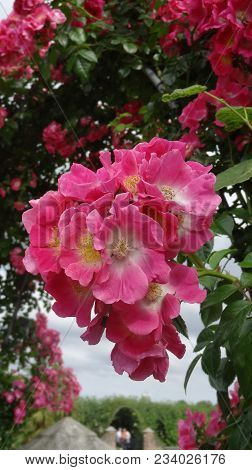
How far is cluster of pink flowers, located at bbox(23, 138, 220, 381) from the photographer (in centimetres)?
54

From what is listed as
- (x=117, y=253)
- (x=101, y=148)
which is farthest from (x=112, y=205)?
(x=101, y=148)

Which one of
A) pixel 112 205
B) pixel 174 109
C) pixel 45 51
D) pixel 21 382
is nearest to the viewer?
pixel 112 205

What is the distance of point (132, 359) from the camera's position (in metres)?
0.59

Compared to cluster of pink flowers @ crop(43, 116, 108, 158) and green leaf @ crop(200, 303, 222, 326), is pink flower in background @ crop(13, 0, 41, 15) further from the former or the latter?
green leaf @ crop(200, 303, 222, 326)

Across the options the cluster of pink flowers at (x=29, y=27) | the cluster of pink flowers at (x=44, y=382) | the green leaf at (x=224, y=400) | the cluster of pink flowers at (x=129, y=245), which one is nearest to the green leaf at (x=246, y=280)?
the cluster of pink flowers at (x=129, y=245)

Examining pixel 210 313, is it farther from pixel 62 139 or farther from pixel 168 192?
pixel 62 139

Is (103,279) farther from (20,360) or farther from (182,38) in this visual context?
(20,360)

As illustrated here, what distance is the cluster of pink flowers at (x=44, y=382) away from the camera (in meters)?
4.48

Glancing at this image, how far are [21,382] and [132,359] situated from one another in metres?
4.17

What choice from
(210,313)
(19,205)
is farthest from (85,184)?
(19,205)

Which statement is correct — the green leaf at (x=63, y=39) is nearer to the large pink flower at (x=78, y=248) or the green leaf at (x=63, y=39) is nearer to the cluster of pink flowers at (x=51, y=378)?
the large pink flower at (x=78, y=248)

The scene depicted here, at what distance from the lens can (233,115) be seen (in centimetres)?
82

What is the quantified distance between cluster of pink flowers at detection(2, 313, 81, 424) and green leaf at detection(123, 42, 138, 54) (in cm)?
284

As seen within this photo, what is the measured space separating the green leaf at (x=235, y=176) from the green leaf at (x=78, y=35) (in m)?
1.21
